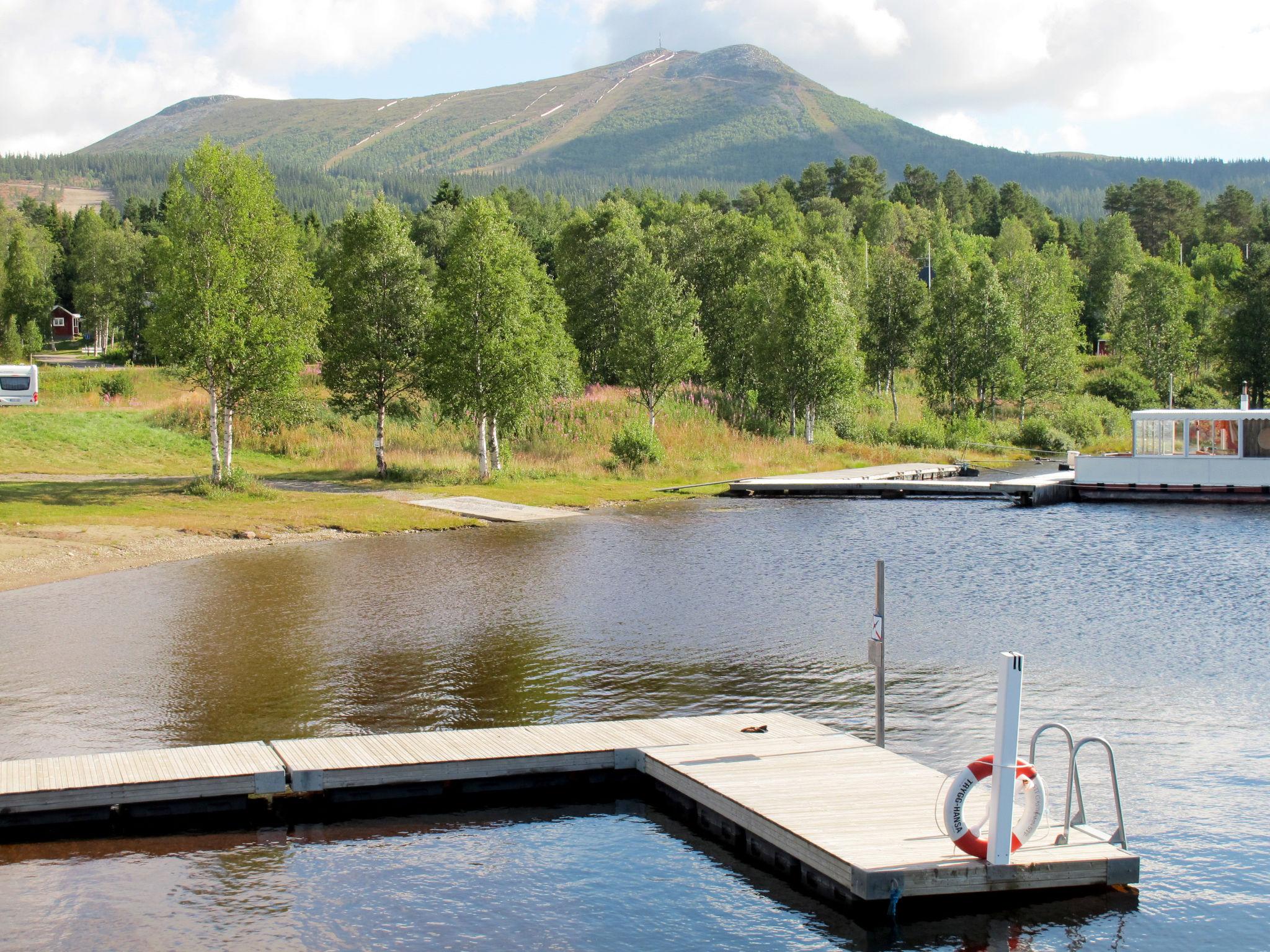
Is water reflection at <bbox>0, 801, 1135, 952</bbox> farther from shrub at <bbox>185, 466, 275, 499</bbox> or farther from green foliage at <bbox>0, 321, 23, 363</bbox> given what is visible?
green foliage at <bbox>0, 321, 23, 363</bbox>

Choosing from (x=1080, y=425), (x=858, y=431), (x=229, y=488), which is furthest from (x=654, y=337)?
(x=1080, y=425)

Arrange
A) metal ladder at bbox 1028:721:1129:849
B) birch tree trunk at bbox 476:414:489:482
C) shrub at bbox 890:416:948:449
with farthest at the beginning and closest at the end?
shrub at bbox 890:416:948:449
birch tree trunk at bbox 476:414:489:482
metal ladder at bbox 1028:721:1129:849

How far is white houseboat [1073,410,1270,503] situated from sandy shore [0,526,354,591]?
3397 centimetres

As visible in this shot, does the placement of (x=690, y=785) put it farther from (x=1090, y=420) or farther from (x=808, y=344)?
(x=1090, y=420)

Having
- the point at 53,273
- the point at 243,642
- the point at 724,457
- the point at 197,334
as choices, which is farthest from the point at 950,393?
the point at 53,273

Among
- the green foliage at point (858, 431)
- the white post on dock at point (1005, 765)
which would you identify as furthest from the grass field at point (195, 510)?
the green foliage at point (858, 431)

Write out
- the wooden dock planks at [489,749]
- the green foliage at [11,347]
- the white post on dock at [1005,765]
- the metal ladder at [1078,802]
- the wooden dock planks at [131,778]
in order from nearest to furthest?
the white post on dock at [1005,765] < the metal ladder at [1078,802] < the wooden dock planks at [131,778] < the wooden dock planks at [489,749] < the green foliage at [11,347]

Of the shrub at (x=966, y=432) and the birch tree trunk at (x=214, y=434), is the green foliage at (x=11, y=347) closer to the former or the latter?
the birch tree trunk at (x=214, y=434)

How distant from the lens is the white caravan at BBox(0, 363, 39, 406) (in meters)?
67.0

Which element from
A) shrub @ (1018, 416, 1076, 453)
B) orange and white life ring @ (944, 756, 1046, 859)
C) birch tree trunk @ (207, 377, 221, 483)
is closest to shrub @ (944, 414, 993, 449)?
shrub @ (1018, 416, 1076, 453)

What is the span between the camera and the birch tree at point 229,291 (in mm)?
43438

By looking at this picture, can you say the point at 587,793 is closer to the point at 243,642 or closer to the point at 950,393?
the point at 243,642

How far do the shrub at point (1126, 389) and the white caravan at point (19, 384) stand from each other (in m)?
77.1

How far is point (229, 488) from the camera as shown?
44.9 m
